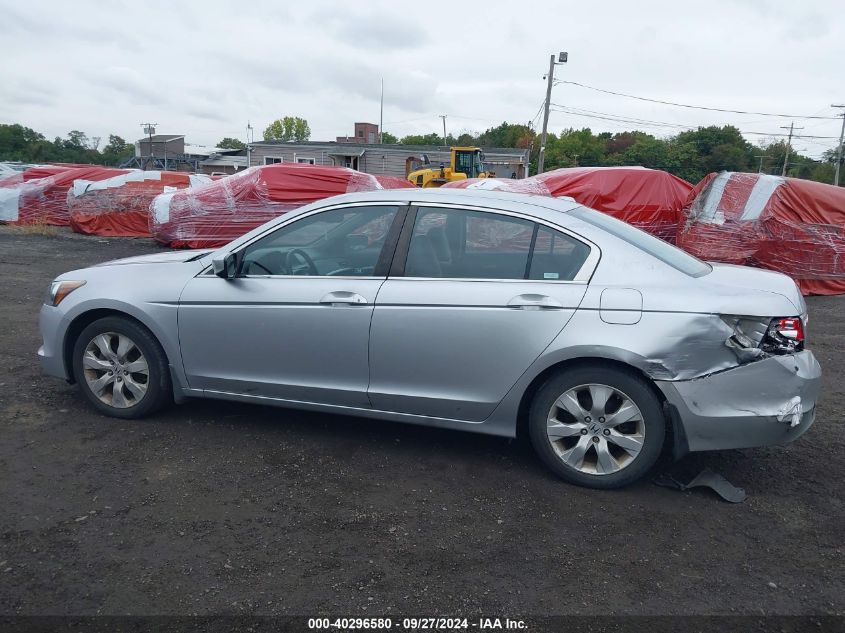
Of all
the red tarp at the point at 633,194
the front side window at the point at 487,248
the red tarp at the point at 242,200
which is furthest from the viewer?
the red tarp at the point at 242,200

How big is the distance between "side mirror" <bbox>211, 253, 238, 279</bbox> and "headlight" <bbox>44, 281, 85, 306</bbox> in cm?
108

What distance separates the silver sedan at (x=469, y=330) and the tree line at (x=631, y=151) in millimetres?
45770

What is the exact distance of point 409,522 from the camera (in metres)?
3.50

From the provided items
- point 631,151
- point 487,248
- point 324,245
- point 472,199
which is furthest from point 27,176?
point 631,151

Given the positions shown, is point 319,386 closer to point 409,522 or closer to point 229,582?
point 409,522

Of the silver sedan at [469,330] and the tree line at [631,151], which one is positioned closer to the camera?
the silver sedan at [469,330]

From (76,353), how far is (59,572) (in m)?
2.10

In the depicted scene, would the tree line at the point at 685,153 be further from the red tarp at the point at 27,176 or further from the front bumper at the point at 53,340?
the front bumper at the point at 53,340

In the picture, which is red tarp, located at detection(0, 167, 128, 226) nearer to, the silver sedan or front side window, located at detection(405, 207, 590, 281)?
the silver sedan

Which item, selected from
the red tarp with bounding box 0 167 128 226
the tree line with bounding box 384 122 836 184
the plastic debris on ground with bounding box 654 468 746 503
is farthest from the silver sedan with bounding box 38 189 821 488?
the tree line with bounding box 384 122 836 184

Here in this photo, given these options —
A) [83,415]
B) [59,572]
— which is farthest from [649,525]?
[83,415]

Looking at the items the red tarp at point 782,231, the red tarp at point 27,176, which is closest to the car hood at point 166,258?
the red tarp at point 782,231

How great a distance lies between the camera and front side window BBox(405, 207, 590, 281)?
395cm

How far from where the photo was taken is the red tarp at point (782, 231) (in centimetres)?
1030
